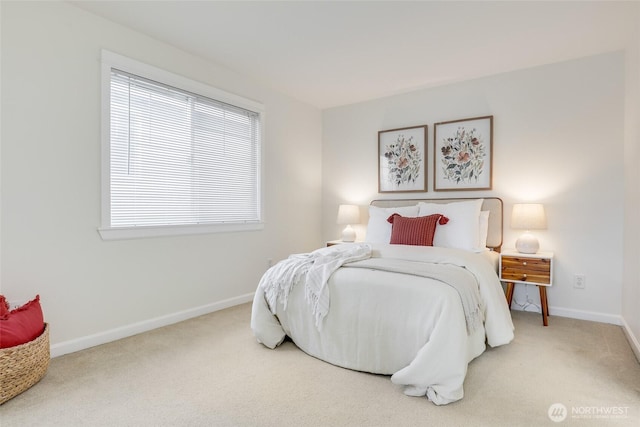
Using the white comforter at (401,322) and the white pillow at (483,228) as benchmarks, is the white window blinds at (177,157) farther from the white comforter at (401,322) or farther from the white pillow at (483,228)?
the white pillow at (483,228)

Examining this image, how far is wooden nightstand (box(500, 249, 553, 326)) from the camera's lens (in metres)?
3.08

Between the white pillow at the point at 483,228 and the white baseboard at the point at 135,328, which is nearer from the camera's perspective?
the white baseboard at the point at 135,328

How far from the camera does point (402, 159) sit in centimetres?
429

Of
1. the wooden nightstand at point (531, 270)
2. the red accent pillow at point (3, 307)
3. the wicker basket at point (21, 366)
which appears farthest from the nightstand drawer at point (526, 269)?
the red accent pillow at point (3, 307)

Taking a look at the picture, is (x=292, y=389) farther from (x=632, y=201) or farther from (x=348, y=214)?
(x=632, y=201)

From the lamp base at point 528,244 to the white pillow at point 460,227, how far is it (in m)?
0.38

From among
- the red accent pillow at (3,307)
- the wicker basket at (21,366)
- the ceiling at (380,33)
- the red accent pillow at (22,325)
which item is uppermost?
the ceiling at (380,33)

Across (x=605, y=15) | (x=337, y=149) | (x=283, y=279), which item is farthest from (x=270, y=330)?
(x=605, y=15)

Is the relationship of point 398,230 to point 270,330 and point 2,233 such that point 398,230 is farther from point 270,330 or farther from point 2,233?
point 2,233

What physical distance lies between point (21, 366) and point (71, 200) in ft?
3.68

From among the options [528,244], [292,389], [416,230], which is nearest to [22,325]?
[292,389]

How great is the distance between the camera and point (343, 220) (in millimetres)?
4379

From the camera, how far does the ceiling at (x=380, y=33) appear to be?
2492 mm
